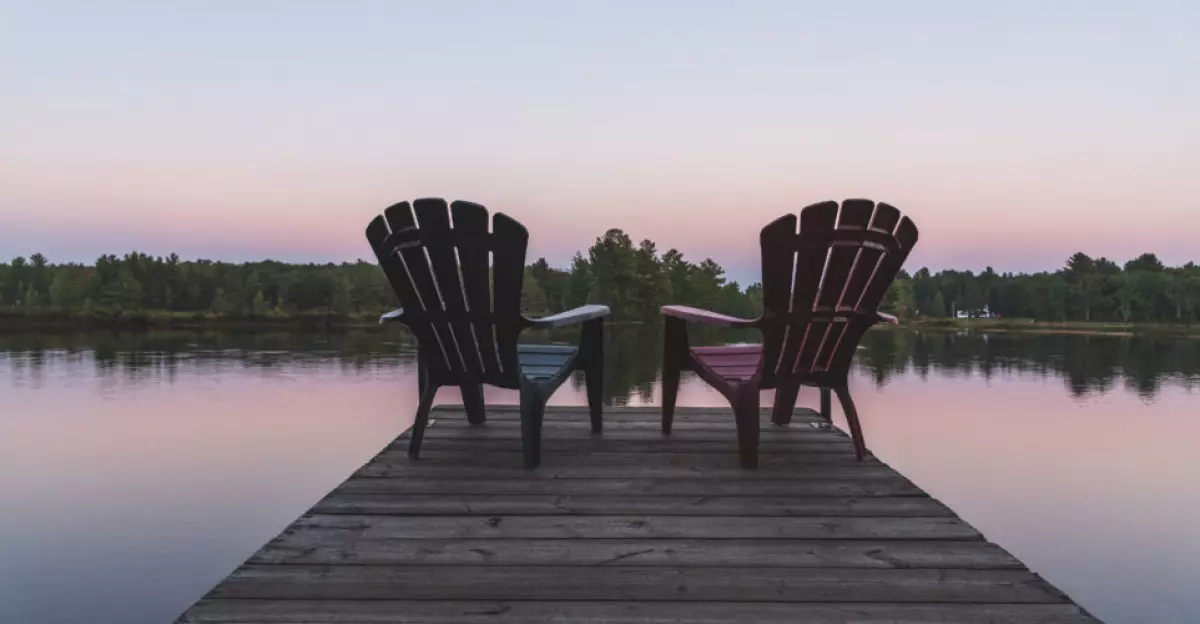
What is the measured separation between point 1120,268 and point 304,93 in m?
74.0

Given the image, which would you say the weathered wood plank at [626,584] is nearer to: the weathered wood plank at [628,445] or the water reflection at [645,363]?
the weathered wood plank at [628,445]

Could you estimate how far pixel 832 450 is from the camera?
3076mm

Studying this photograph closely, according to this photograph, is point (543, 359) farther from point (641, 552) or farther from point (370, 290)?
point (370, 290)

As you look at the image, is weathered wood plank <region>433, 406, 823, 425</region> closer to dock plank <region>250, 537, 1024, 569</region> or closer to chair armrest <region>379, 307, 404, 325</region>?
chair armrest <region>379, 307, 404, 325</region>

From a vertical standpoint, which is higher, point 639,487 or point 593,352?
point 593,352

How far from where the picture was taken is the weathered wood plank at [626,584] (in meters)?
1.57

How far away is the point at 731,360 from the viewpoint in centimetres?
339

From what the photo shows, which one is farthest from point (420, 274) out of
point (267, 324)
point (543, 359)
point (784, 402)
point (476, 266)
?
point (267, 324)

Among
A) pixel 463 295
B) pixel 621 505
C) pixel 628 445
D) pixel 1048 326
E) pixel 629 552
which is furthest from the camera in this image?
pixel 1048 326

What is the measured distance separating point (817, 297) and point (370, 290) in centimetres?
4712

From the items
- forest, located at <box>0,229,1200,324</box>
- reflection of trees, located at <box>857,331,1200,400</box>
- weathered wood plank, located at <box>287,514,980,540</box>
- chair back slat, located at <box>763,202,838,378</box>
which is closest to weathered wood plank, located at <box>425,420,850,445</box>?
chair back slat, located at <box>763,202,838,378</box>

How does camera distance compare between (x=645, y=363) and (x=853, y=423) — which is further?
(x=645, y=363)

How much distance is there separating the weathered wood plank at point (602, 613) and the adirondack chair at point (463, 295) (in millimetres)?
1166

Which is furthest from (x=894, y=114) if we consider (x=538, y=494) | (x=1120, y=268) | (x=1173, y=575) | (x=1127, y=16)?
(x=1120, y=268)
